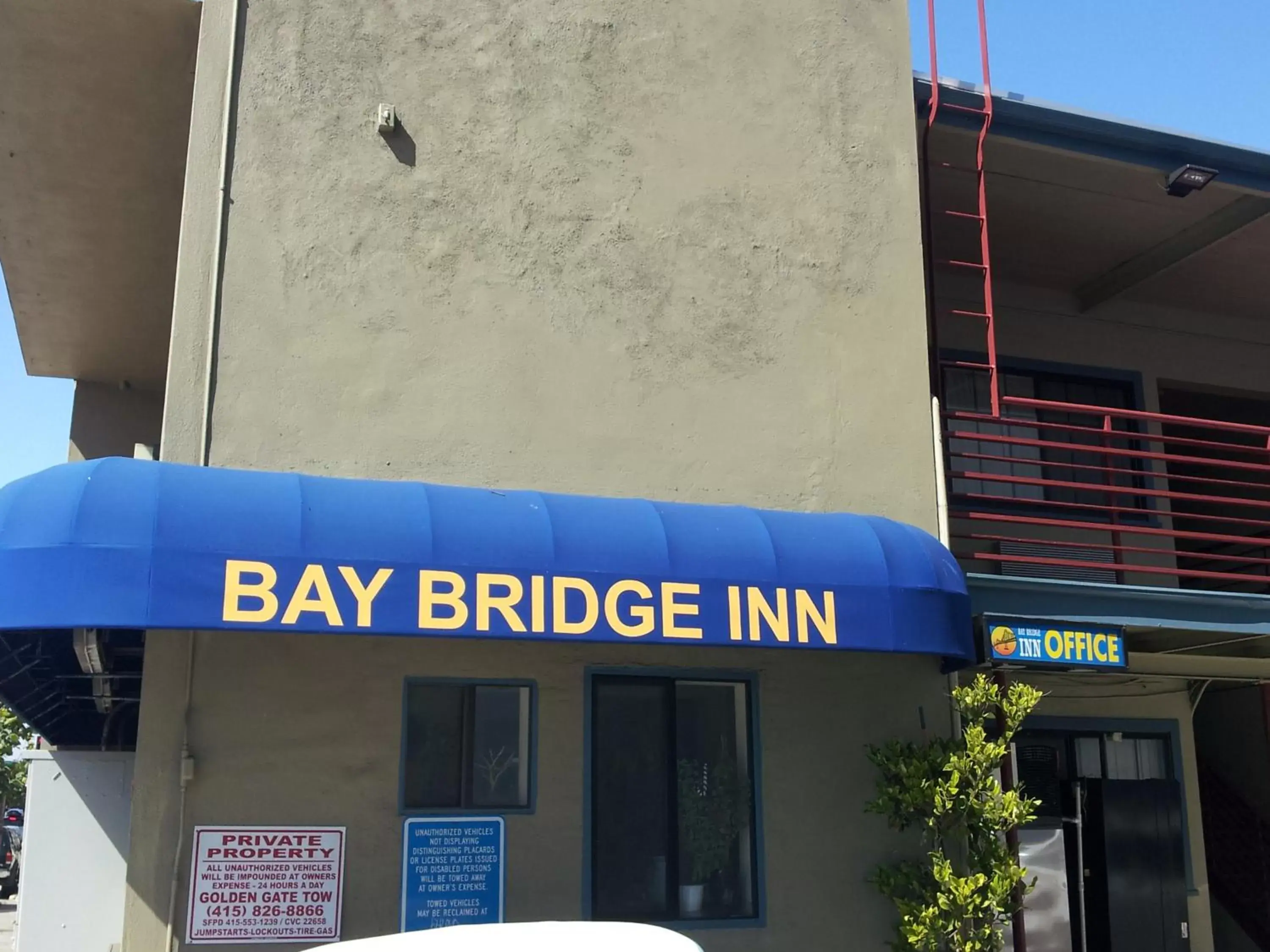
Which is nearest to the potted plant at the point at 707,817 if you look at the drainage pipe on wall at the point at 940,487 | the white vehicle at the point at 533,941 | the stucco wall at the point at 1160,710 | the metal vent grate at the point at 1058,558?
the drainage pipe on wall at the point at 940,487

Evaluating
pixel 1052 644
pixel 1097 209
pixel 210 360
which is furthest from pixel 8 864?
pixel 1097 209

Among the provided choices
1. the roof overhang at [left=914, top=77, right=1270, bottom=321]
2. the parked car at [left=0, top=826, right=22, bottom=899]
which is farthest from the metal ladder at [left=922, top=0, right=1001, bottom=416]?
the parked car at [left=0, top=826, right=22, bottom=899]

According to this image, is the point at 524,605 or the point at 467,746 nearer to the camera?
the point at 524,605

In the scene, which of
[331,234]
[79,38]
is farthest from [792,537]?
[79,38]

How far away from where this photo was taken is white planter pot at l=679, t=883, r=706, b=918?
26.6 feet

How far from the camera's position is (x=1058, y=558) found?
1270 centimetres

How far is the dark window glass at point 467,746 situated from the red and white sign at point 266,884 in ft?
2.01

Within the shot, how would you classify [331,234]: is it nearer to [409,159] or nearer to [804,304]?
[409,159]

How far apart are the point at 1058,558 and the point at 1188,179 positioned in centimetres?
394

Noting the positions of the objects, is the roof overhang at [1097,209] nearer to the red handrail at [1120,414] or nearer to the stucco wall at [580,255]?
the stucco wall at [580,255]

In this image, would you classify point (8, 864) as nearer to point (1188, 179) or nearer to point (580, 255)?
point (580, 255)

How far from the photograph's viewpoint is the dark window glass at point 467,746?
7.66 m

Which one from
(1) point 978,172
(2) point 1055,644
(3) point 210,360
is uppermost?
(1) point 978,172

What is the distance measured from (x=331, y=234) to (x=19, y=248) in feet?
17.6
